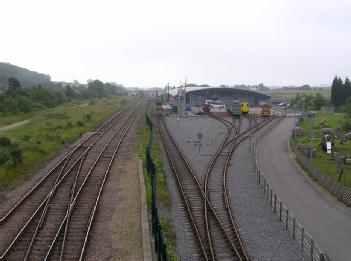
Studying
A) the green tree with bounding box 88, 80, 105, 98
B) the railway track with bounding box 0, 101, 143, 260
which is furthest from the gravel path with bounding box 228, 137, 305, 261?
the green tree with bounding box 88, 80, 105, 98

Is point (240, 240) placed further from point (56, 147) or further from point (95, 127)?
point (95, 127)

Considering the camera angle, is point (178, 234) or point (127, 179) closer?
point (178, 234)

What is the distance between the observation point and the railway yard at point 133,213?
52.1ft

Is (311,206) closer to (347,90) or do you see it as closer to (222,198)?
(222,198)

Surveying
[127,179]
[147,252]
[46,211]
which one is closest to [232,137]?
[127,179]

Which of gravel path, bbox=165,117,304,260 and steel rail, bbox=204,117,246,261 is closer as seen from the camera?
gravel path, bbox=165,117,304,260

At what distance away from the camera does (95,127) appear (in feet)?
187

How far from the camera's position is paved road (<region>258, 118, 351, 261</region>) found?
56.9 feet

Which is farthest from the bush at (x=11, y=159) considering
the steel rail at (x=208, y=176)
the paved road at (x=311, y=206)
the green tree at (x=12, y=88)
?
the green tree at (x=12, y=88)

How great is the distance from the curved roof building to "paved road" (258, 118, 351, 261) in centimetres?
7043

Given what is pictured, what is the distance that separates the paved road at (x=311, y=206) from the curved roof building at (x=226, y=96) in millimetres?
70433

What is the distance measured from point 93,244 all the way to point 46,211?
4271mm

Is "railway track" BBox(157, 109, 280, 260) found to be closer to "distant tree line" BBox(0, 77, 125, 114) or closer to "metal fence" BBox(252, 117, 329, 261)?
"metal fence" BBox(252, 117, 329, 261)

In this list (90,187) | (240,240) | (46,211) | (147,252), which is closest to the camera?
(147,252)
